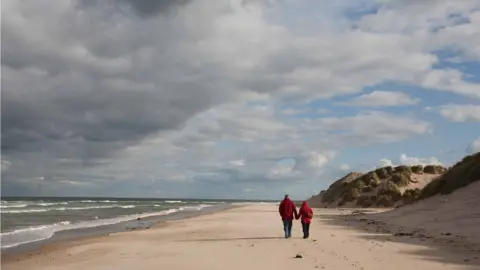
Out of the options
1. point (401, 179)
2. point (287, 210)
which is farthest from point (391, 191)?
point (287, 210)

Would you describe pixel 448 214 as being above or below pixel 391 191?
below

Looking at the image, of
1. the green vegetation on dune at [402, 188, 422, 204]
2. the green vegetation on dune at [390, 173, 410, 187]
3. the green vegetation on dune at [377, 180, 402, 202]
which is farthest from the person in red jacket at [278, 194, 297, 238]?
the green vegetation on dune at [390, 173, 410, 187]

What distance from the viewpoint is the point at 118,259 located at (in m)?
15.5

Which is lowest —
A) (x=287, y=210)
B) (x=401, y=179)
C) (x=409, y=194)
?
(x=287, y=210)

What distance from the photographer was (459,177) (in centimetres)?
3078

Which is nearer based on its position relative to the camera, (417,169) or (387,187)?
(387,187)

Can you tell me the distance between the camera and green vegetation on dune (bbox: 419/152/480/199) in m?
29.2

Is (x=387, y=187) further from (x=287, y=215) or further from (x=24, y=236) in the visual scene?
(x=24, y=236)

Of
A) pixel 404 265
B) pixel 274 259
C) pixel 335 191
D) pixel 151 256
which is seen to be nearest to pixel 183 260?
pixel 151 256

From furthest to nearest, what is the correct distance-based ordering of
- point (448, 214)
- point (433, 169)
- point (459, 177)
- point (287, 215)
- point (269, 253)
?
point (433, 169), point (459, 177), point (448, 214), point (287, 215), point (269, 253)

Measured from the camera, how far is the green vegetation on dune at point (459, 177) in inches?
1152

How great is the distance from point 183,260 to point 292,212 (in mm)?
7040

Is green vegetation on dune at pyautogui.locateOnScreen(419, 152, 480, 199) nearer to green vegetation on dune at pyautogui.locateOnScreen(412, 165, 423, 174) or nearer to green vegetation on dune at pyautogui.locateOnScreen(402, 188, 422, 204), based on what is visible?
green vegetation on dune at pyautogui.locateOnScreen(402, 188, 422, 204)

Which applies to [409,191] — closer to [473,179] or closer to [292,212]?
[473,179]
